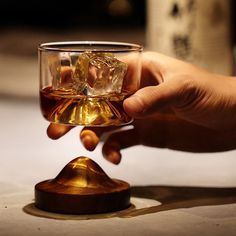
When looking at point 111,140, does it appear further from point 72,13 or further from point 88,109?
point 72,13

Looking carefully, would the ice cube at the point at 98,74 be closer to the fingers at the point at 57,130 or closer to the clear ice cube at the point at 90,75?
the clear ice cube at the point at 90,75

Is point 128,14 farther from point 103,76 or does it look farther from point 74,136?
point 103,76

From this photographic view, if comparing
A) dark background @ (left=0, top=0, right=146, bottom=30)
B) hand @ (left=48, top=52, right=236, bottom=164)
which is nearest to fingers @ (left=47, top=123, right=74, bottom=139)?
hand @ (left=48, top=52, right=236, bottom=164)

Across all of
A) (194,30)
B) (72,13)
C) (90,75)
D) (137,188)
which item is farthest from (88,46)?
(72,13)

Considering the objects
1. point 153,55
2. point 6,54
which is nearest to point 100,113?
point 153,55

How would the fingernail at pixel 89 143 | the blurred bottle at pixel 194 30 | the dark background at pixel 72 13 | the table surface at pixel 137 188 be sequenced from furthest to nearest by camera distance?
the dark background at pixel 72 13 → the blurred bottle at pixel 194 30 → the fingernail at pixel 89 143 → the table surface at pixel 137 188

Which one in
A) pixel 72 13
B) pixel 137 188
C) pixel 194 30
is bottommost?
pixel 137 188

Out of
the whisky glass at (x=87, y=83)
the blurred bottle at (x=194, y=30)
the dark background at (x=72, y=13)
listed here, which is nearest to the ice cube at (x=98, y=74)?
the whisky glass at (x=87, y=83)
